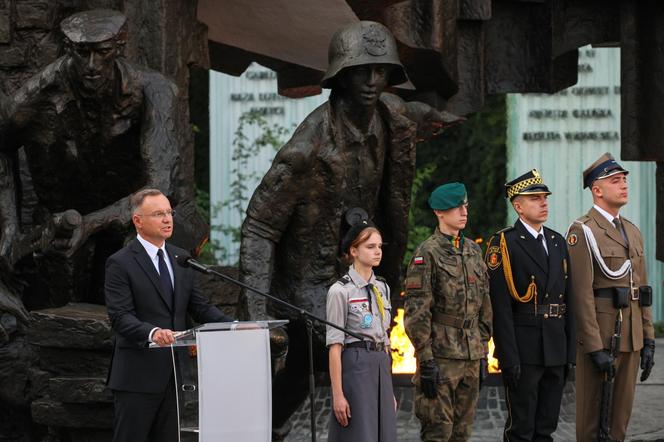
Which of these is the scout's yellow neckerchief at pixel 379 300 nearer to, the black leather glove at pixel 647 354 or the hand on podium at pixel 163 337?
the hand on podium at pixel 163 337

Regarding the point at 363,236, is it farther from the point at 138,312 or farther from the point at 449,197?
the point at 138,312

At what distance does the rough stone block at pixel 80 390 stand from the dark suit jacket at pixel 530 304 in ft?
7.00

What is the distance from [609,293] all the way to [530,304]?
0.64 meters

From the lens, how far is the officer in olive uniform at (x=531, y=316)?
7863 millimetres

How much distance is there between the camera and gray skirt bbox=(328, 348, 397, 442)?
6938 mm

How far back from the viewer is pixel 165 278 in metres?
6.32

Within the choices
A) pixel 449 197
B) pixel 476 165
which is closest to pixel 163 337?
pixel 449 197

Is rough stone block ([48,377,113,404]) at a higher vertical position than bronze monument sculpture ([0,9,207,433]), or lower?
lower

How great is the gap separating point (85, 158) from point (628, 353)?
3.17 metres

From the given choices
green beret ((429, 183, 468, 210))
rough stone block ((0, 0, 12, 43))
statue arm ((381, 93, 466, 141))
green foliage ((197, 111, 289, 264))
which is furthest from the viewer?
green foliage ((197, 111, 289, 264))

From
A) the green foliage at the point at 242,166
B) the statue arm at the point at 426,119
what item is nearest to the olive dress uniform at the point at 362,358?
the statue arm at the point at 426,119

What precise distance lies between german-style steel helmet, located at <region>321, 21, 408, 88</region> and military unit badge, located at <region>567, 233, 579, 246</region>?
1436 mm

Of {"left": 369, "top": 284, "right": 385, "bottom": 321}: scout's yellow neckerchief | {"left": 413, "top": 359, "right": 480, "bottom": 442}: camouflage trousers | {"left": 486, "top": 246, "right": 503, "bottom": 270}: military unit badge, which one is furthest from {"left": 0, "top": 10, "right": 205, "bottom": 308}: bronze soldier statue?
{"left": 486, "top": 246, "right": 503, "bottom": 270}: military unit badge

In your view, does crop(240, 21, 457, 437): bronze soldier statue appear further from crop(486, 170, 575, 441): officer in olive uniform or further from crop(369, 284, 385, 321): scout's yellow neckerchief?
crop(369, 284, 385, 321): scout's yellow neckerchief
